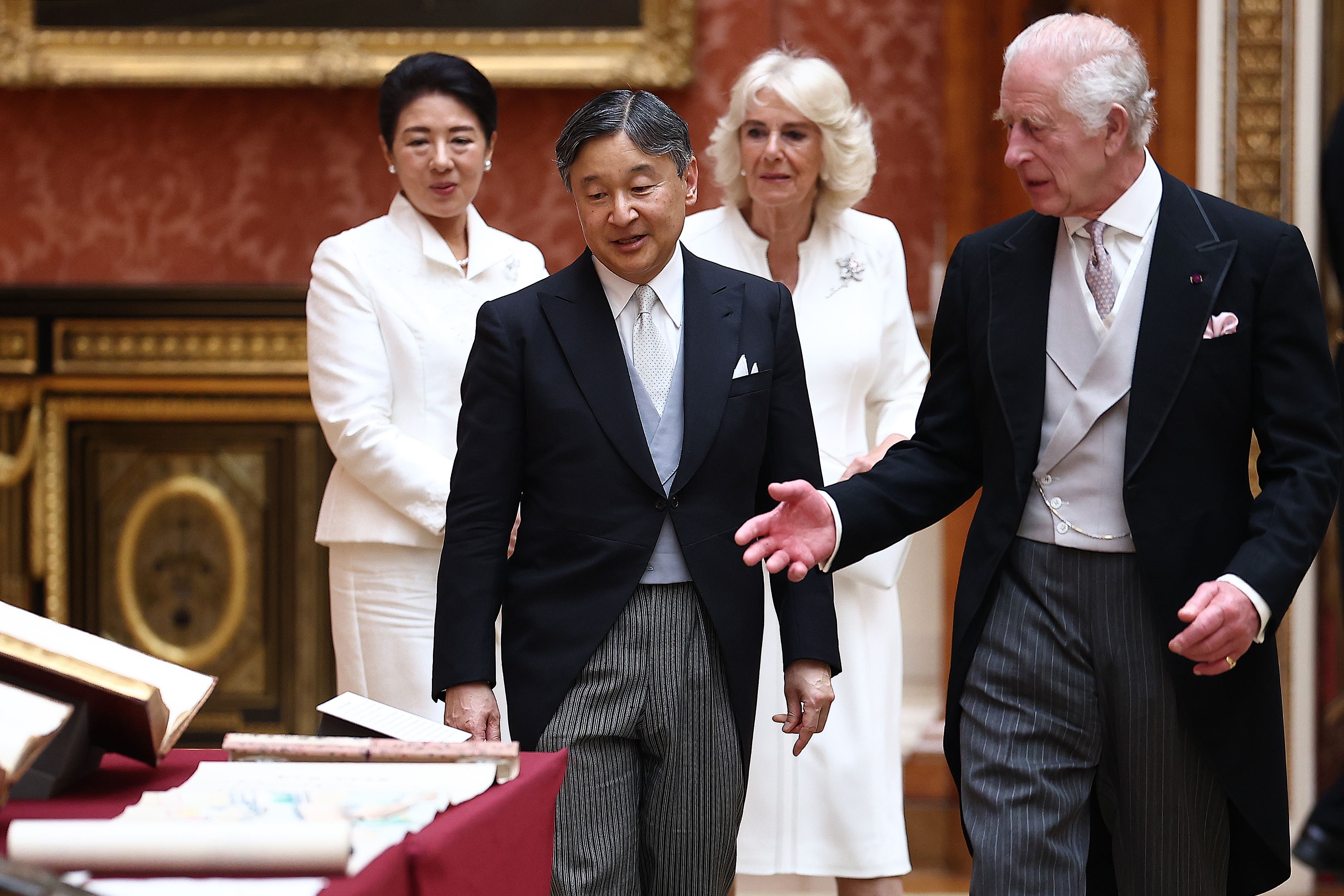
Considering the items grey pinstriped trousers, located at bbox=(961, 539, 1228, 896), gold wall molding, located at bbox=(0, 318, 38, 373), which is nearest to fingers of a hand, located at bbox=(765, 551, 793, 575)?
grey pinstriped trousers, located at bbox=(961, 539, 1228, 896)

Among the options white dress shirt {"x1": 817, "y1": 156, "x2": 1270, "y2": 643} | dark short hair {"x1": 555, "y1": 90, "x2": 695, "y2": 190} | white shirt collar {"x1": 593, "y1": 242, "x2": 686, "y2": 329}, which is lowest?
white shirt collar {"x1": 593, "y1": 242, "x2": 686, "y2": 329}

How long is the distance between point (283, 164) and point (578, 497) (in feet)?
10.1

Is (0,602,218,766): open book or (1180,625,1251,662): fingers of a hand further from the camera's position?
(1180,625,1251,662): fingers of a hand

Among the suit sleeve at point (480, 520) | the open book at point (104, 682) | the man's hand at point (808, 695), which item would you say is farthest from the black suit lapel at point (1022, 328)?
the open book at point (104, 682)

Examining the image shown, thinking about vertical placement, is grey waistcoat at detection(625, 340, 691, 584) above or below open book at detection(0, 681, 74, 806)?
above

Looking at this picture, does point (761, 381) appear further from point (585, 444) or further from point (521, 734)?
point (521, 734)

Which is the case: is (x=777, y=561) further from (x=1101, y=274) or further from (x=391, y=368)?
(x=391, y=368)

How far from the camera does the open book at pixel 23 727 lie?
5.43 feet

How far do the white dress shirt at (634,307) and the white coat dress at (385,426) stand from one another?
74cm

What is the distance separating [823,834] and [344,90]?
2.96 metres

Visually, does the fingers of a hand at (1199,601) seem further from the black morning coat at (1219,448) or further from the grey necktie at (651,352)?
the grey necktie at (651,352)

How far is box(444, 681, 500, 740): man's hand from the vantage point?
7.79 feet

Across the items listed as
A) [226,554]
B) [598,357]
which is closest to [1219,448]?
[598,357]

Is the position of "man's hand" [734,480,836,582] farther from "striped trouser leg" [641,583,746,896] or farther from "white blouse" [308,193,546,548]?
"white blouse" [308,193,546,548]
